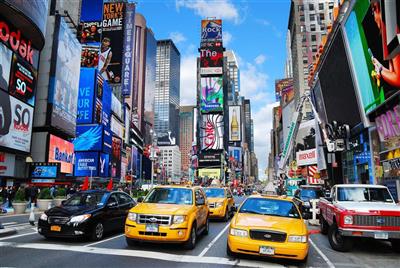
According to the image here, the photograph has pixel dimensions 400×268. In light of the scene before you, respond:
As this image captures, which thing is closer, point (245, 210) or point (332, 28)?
point (245, 210)

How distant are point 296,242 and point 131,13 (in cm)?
8603

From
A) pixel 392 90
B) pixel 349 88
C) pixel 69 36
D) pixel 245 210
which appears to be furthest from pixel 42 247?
pixel 69 36

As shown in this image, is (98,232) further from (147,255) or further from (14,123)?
(14,123)

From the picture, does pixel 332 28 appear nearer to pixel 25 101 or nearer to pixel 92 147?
pixel 25 101

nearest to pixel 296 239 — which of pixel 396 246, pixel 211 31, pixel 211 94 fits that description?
pixel 396 246

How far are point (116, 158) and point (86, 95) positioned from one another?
2066cm

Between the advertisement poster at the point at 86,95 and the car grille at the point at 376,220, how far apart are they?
63.6 meters

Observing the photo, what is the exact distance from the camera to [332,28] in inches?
1185

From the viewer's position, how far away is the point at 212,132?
158m

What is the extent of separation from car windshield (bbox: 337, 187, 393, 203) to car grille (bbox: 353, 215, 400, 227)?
1.71 m

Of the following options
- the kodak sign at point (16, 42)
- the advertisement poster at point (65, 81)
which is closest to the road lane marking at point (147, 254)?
the kodak sign at point (16, 42)

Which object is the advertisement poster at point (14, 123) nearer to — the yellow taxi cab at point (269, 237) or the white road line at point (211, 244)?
the white road line at point (211, 244)

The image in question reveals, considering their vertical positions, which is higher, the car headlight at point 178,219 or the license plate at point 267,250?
the car headlight at point 178,219

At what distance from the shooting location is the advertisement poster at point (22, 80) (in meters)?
35.6
